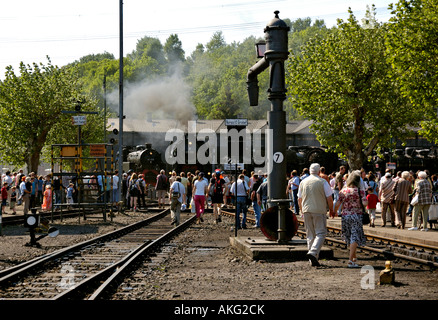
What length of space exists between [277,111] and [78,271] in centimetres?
500

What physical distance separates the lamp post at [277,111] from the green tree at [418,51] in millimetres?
13859

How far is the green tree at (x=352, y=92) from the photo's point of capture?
122ft

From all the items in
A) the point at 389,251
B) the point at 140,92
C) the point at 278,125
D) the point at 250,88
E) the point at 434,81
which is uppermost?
the point at 140,92

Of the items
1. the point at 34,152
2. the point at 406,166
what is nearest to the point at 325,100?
the point at 406,166

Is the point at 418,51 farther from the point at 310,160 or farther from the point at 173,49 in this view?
the point at 173,49

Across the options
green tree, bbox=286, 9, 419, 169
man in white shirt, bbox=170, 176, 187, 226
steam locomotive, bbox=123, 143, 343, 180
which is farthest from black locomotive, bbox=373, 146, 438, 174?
man in white shirt, bbox=170, 176, 187, 226

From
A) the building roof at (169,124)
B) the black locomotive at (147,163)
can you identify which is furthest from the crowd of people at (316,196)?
the building roof at (169,124)

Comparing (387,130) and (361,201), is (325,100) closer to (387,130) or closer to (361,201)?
(387,130)

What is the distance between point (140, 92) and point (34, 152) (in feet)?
115

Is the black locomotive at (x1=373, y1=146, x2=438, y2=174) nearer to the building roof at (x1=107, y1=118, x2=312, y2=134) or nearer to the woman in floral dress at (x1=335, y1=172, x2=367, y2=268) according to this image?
the woman in floral dress at (x1=335, y1=172, x2=367, y2=268)

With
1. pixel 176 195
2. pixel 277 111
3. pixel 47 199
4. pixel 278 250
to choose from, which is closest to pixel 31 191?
pixel 47 199

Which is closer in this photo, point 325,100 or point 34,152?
point 325,100

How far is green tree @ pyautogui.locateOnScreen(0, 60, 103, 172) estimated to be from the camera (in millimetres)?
43906

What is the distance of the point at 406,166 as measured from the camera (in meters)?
46.5
